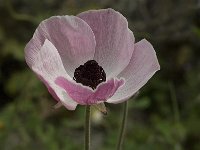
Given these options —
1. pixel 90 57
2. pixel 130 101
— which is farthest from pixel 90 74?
pixel 130 101

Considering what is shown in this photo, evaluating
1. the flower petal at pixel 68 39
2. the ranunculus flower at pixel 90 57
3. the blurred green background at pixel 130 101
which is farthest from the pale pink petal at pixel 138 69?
the blurred green background at pixel 130 101

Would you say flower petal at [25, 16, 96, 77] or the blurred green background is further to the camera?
the blurred green background

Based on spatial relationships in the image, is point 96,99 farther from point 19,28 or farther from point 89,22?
point 19,28

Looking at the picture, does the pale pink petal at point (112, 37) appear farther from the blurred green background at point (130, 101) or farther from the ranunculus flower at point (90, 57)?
the blurred green background at point (130, 101)

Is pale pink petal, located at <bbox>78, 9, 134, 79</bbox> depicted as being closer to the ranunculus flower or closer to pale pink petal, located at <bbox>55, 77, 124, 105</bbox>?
the ranunculus flower

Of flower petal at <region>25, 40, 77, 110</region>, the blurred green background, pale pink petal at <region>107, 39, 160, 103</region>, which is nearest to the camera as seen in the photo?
flower petal at <region>25, 40, 77, 110</region>

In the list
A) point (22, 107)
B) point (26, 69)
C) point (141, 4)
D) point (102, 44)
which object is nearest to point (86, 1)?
point (141, 4)

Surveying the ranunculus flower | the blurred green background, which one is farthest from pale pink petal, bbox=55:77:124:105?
the blurred green background
